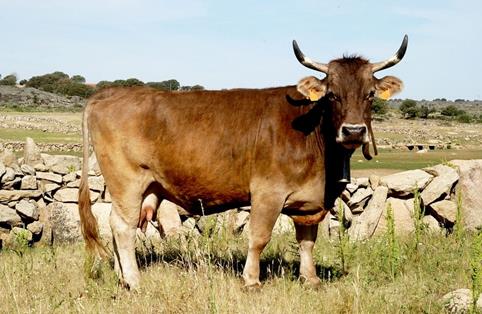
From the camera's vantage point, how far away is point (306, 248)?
7.74m

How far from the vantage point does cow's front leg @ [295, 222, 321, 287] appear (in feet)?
25.1

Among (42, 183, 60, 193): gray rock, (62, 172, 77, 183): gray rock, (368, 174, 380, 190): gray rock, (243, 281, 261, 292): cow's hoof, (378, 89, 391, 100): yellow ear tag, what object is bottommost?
(243, 281, 261, 292): cow's hoof

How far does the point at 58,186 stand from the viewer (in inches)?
456

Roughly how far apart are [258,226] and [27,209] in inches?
219

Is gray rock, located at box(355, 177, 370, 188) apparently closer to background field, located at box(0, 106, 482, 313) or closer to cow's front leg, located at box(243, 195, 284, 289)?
background field, located at box(0, 106, 482, 313)

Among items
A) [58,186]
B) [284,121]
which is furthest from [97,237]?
[58,186]

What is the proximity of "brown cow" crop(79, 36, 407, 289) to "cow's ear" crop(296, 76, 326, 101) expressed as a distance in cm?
1

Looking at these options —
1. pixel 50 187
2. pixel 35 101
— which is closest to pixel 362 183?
pixel 50 187

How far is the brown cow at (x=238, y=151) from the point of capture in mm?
7059

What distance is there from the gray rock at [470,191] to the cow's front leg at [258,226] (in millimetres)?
4456

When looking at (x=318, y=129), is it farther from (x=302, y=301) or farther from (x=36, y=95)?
(x=36, y=95)

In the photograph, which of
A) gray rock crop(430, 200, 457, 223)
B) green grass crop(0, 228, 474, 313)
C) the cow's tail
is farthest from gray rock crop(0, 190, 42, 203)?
gray rock crop(430, 200, 457, 223)

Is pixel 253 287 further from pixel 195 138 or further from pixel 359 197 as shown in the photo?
pixel 359 197

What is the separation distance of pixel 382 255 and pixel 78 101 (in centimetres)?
6625
